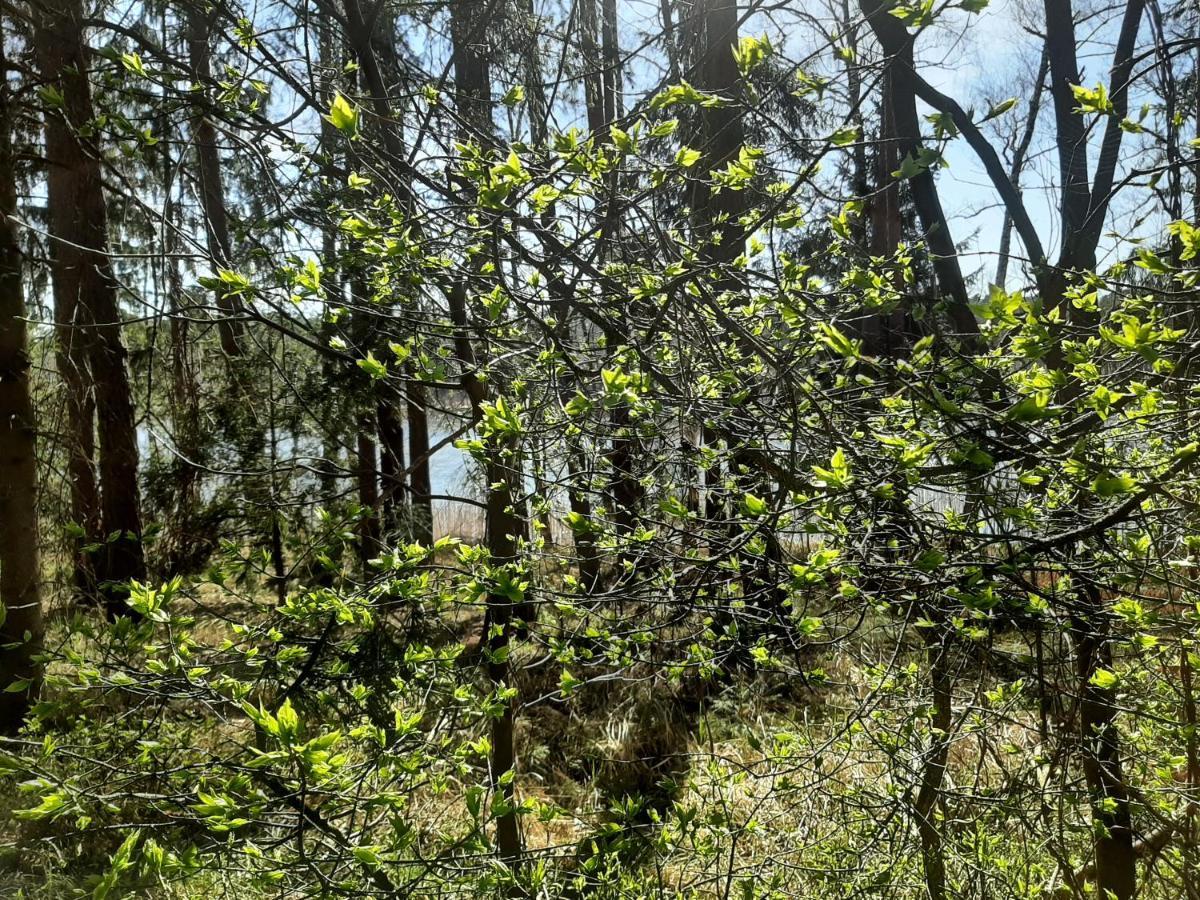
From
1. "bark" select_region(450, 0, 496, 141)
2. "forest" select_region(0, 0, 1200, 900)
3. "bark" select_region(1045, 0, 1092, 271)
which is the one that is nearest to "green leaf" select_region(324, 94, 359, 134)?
"forest" select_region(0, 0, 1200, 900)

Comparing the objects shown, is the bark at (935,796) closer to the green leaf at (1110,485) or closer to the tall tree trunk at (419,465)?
the green leaf at (1110,485)

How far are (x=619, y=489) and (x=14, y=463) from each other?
359 centimetres

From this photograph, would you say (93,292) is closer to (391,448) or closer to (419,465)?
(391,448)

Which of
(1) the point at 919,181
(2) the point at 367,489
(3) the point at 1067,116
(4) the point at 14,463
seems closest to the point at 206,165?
(4) the point at 14,463

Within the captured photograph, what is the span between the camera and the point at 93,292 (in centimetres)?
571

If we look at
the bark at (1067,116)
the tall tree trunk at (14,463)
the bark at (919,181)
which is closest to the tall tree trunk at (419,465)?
the tall tree trunk at (14,463)

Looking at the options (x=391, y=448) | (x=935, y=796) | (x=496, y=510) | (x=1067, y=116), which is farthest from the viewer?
(x=391, y=448)

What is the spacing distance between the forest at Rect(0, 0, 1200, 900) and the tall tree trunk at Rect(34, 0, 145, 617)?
0.07 meters

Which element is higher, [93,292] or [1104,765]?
[93,292]

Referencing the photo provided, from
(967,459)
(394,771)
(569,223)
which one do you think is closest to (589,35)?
(569,223)

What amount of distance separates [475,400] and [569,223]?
832mm

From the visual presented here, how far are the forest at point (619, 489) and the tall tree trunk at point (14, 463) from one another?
0.02 meters

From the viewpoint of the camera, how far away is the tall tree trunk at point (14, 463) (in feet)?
13.4

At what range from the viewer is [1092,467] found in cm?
150
